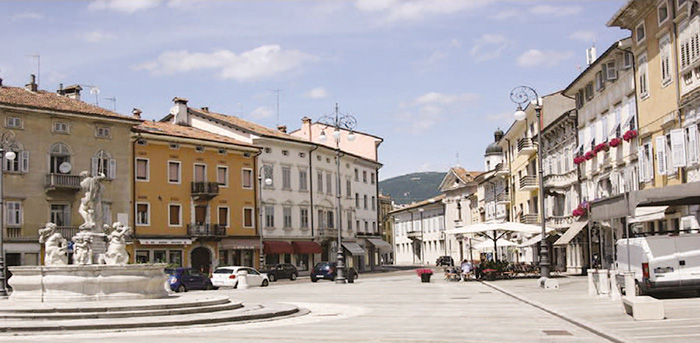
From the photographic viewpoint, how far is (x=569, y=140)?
5134 centimetres

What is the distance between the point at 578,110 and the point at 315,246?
2698 cm

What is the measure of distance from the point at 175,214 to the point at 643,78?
33.0 meters

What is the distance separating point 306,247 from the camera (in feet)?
219

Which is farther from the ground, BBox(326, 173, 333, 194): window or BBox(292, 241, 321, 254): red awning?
BBox(326, 173, 333, 194): window

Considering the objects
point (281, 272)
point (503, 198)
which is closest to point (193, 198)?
point (281, 272)

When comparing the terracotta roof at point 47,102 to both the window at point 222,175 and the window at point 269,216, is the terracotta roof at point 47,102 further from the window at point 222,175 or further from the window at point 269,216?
the window at point 269,216

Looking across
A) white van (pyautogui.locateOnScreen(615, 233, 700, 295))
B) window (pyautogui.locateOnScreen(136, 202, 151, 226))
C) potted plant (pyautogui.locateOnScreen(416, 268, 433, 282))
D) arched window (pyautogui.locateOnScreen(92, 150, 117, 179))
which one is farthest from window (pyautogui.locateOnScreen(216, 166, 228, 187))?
white van (pyautogui.locateOnScreen(615, 233, 700, 295))

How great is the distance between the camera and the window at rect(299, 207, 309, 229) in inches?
2675

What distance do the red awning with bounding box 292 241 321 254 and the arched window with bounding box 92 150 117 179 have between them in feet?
57.8

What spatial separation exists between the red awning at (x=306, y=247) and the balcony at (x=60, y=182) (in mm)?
20603

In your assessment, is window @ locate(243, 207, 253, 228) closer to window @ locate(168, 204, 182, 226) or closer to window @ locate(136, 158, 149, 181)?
window @ locate(168, 204, 182, 226)

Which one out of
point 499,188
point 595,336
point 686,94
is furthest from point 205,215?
point 595,336

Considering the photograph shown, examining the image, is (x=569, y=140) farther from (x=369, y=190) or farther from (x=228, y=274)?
(x=369, y=190)

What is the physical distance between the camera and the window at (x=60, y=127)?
49.6 m
